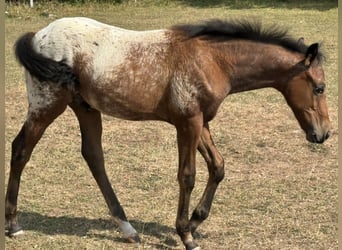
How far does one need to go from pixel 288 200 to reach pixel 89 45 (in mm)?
2000

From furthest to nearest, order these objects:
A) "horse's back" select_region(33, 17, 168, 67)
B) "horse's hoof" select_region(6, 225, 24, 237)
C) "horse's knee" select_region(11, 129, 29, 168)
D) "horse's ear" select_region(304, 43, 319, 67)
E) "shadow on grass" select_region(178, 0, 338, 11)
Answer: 1. "shadow on grass" select_region(178, 0, 338, 11)
2. "horse's hoof" select_region(6, 225, 24, 237)
3. "horse's knee" select_region(11, 129, 29, 168)
4. "horse's back" select_region(33, 17, 168, 67)
5. "horse's ear" select_region(304, 43, 319, 67)

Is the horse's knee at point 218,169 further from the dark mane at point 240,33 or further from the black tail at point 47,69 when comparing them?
the black tail at point 47,69

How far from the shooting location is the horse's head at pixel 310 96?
312 centimetres

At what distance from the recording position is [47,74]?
10.5 ft

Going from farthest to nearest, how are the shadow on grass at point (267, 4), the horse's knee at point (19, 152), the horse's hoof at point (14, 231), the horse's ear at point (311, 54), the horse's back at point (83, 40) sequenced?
the shadow on grass at point (267, 4) → the horse's hoof at point (14, 231) → the horse's knee at point (19, 152) → the horse's back at point (83, 40) → the horse's ear at point (311, 54)

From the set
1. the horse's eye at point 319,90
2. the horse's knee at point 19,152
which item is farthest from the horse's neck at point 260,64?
the horse's knee at point 19,152

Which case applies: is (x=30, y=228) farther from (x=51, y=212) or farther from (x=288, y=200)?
(x=288, y=200)

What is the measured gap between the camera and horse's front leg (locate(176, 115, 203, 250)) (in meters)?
3.09

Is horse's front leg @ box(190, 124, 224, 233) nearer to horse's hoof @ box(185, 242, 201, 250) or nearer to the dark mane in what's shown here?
horse's hoof @ box(185, 242, 201, 250)

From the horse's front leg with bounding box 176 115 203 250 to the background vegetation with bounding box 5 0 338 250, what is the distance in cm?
19

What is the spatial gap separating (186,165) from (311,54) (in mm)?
977

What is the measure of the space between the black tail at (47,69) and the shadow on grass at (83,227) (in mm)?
1046

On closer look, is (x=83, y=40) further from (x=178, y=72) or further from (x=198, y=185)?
(x=198, y=185)

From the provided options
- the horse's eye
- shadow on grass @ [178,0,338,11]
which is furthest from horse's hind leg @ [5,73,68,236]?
shadow on grass @ [178,0,338,11]
